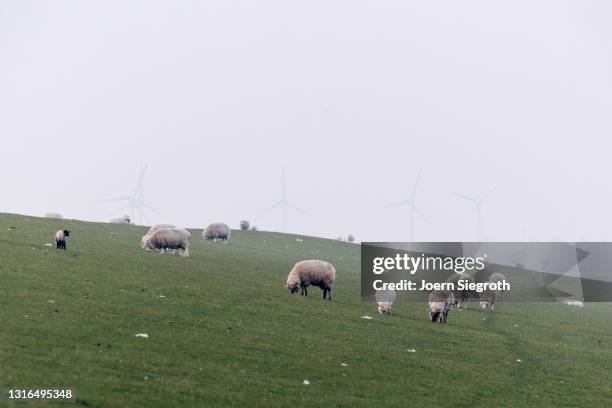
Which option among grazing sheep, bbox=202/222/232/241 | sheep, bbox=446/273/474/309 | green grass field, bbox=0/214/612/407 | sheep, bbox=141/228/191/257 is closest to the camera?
green grass field, bbox=0/214/612/407

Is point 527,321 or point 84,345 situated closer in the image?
point 84,345

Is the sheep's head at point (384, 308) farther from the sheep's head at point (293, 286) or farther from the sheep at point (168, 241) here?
the sheep at point (168, 241)

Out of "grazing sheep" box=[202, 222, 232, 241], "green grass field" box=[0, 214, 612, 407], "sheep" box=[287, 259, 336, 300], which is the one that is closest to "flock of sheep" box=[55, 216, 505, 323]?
"sheep" box=[287, 259, 336, 300]

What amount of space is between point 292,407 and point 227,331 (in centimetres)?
918

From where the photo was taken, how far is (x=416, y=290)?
196 feet

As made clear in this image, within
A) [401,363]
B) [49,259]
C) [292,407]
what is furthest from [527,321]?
[292,407]

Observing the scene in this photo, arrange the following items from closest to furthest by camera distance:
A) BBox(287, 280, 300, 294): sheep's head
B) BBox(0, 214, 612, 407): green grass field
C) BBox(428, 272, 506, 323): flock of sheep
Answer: BBox(0, 214, 612, 407): green grass field, BBox(428, 272, 506, 323): flock of sheep, BBox(287, 280, 300, 294): sheep's head

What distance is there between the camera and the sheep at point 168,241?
5603 cm

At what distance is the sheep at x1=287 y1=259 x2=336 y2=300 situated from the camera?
4366 cm

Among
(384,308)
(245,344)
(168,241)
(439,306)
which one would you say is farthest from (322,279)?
(168,241)

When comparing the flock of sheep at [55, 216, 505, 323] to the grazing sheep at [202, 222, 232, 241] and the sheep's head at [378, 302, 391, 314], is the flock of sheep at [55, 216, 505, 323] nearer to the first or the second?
the sheep's head at [378, 302, 391, 314]

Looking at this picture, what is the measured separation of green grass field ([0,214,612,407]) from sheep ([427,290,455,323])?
67cm

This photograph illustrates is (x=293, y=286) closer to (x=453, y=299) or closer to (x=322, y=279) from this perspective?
(x=322, y=279)

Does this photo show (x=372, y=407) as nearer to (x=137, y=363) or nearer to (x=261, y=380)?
(x=261, y=380)
